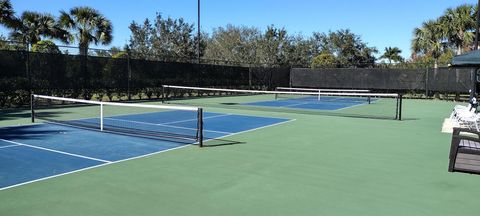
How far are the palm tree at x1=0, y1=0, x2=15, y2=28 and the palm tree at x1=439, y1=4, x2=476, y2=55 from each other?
2893 centimetres

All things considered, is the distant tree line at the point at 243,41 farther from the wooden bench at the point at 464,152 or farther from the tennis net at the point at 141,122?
the wooden bench at the point at 464,152

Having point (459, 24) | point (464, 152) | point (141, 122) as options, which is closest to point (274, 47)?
point (459, 24)

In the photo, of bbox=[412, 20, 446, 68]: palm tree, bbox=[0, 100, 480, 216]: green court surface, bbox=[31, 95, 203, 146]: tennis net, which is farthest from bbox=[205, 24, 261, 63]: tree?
bbox=[0, 100, 480, 216]: green court surface

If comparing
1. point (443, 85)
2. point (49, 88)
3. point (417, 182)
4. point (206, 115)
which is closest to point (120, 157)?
point (417, 182)

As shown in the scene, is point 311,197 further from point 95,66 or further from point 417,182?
point 95,66

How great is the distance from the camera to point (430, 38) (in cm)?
3247

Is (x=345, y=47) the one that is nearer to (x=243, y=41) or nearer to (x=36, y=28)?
(x=243, y=41)

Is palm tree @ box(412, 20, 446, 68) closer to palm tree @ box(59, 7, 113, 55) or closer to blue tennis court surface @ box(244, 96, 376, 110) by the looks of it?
blue tennis court surface @ box(244, 96, 376, 110)

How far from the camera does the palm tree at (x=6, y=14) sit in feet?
66.7

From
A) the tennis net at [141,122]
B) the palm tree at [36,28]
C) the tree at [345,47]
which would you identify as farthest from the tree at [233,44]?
the tennis net at [141,122]

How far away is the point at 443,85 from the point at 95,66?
19.2 metres

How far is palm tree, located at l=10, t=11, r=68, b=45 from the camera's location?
84.9 feet

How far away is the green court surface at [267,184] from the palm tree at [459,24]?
85.5 feet

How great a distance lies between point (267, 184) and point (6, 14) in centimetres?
2010
